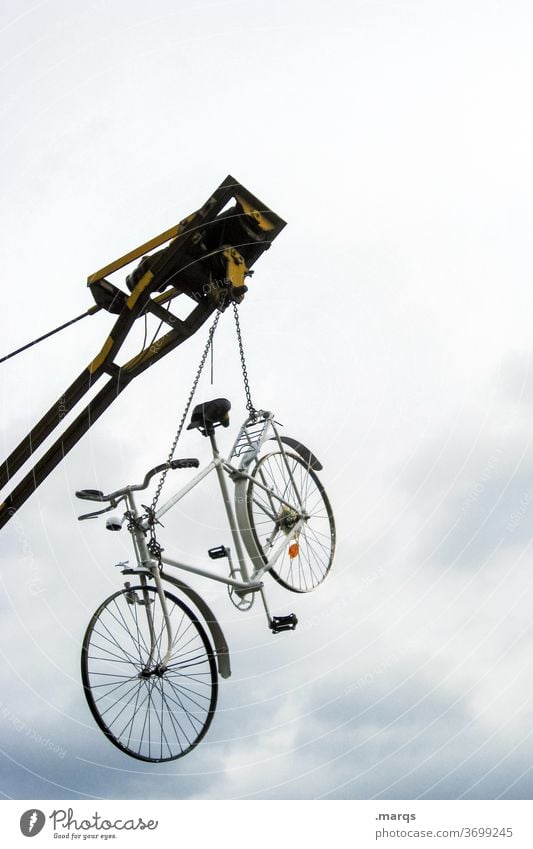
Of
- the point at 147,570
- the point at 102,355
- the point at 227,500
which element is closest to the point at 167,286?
the point at 102,355

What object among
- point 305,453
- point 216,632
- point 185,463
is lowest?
point 216,632

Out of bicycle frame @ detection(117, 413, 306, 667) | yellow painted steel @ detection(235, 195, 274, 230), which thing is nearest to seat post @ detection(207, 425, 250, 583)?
bicycle frame @ detection(117, 413, 306, 667)

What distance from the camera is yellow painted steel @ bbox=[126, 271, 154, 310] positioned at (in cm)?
624

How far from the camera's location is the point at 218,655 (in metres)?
5.36

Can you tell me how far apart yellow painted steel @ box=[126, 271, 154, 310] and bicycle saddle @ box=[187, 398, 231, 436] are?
0.98 meters

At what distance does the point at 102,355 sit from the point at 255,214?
165cm

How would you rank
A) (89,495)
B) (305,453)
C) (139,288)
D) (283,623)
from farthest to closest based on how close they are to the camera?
(305,453) < (139,288) < (283,623) < (89,495)

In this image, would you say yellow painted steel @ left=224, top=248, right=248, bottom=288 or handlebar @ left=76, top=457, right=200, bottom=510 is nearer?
handlebar @ left=76, top=457, right=200, bottom=510

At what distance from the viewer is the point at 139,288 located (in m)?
6.30

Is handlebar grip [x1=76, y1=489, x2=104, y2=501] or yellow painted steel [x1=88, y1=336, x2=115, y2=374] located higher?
yellow painted steel [x1=88, y1=336, x2=115, y2=374]

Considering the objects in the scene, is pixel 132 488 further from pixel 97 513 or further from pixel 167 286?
pixel 167 286

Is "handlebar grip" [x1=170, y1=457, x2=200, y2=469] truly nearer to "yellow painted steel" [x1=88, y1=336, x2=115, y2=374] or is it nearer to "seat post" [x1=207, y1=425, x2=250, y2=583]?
"seat post" [x1=207, y1=425, x2=250, y2=583]

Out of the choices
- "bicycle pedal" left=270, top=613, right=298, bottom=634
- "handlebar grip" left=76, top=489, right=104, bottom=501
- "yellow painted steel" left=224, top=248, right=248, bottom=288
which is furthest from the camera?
"yellow painted steel" left=224, top=248, right=248, bottom=288

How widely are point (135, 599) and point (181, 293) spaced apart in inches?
103
